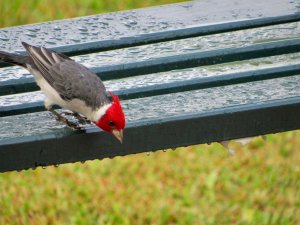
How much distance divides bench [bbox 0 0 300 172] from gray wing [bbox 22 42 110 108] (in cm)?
5

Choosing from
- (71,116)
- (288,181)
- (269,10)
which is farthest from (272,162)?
(71,116)

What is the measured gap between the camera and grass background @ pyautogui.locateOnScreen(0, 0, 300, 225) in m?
4.19

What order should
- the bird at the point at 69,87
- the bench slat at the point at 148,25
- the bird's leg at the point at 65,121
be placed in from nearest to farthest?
the bird's leg at the point at 65,121, the bird at the point at 69,87, the bench slat at the point at 148,25

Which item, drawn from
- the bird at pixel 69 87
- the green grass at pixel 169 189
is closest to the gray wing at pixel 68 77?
the bird at pixel 69 87

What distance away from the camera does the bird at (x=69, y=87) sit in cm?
290

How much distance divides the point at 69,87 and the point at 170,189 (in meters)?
1.19

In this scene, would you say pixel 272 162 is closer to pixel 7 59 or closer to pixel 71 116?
A: pixel 71 116

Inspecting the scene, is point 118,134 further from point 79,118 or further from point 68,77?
point 68,77

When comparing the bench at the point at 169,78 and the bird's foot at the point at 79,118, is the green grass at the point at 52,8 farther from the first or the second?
the bird's foot at the point at 79,118

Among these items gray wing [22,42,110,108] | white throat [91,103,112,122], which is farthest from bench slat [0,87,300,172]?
gray wing [22,42,110,108]

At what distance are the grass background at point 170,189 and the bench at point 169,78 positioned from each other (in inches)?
44.0

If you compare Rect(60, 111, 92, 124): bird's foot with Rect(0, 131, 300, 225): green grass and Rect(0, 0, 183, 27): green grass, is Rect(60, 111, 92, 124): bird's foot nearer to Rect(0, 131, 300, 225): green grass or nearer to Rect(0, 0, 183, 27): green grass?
Rect(0, 131, 300, 225): green grass

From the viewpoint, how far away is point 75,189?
14.5 feet

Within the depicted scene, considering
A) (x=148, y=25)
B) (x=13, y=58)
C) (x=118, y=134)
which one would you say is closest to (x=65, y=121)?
(x=118, y=134)
